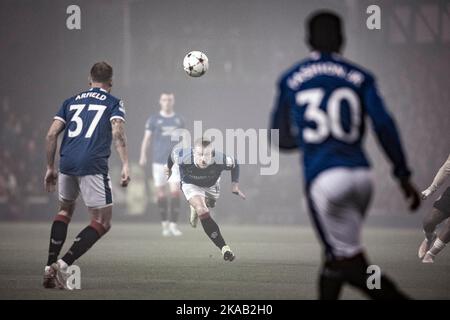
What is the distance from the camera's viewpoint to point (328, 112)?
5934 mm

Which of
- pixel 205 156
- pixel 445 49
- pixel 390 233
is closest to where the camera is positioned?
pixel 205 156

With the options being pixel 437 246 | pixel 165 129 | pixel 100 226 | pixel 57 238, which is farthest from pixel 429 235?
pixel 165 129

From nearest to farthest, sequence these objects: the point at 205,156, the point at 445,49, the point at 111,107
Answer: the point at 111,107
the point at 205,156
the point at 445,49

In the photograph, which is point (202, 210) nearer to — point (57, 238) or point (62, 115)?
point (57, 238)

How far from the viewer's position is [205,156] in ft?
41.1

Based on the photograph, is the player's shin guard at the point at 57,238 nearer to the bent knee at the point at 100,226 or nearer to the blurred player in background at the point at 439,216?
the bent knee at the point at 100,226

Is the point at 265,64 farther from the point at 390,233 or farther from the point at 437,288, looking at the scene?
the point at 437,288

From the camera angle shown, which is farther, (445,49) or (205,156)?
(445,49)

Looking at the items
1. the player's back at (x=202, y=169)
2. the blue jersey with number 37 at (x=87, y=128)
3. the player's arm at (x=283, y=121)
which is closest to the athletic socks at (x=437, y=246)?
the player's back at (x=202, y=169)

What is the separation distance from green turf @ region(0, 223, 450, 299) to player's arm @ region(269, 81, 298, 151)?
247cm

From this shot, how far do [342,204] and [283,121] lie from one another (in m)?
0.68

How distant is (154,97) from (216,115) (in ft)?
5.32

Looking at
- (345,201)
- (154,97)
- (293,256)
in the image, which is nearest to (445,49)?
(154,97)

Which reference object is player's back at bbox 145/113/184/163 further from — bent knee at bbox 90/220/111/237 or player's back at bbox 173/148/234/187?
bent knee at bbox 90/220/111/237
